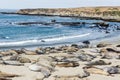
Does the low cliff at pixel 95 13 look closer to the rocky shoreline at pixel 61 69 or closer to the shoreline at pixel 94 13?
the shoreline at pixel 94 13

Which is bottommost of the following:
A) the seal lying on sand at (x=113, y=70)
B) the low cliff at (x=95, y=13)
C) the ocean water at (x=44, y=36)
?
the low cliff at (x=95, y=13)

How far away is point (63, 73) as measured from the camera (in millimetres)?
13719

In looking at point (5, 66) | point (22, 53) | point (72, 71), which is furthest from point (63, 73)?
point (22, 53)

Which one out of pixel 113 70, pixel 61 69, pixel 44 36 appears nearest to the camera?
pixel 113 70

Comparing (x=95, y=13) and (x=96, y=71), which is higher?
(x=96, y=71)

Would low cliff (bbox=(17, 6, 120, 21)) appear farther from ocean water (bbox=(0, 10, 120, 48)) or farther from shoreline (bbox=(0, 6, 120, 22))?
ocean water (bbox=(0, 10, 120, 48))

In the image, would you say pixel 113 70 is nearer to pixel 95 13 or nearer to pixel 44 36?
pixel 44 36

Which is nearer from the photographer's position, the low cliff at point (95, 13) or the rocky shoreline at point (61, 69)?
the rocky shoreline at point (61, 69)

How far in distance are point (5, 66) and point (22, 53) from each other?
478 centimetres

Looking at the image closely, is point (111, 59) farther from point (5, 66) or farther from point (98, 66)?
point (5, 66)

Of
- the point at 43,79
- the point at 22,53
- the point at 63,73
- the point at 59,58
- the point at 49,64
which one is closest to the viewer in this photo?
the point at 43,79

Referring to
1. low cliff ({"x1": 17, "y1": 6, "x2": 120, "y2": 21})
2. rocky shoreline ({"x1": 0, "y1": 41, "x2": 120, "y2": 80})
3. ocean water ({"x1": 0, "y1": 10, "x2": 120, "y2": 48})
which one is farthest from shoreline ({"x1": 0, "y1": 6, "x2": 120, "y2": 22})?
rocky shoreline ({"x1": 0, "y1": 41, "x2": 120, "y2": 80})

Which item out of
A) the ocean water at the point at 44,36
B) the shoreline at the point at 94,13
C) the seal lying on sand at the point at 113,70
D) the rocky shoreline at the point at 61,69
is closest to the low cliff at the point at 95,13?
the shoreline at the point at 94,13

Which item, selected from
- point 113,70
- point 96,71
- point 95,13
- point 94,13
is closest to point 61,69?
point 96,71
